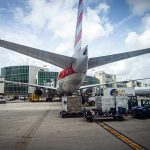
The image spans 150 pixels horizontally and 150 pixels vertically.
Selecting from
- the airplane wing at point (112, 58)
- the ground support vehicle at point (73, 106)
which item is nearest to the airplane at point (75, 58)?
the airplane wing at point (112, 58)

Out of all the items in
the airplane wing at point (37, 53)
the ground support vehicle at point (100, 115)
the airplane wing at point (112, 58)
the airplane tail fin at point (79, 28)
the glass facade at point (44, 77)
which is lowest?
the ground support vehicle at point (100, 115)

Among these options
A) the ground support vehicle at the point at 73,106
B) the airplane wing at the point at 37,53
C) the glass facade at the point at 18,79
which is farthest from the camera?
the glass facade at the point at 18,79

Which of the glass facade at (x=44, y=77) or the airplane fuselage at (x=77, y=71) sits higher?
the glass facade at (x=44, y=77)

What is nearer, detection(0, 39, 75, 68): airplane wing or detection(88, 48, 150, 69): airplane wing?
detection(0, 39, 75, 68): airplane wing

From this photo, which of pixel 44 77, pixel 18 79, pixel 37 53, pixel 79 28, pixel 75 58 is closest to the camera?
pixel 37 53

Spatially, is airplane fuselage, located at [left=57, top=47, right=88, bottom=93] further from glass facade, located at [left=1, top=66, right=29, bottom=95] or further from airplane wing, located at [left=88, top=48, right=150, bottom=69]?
glass facade, located at [left=1, top=66, right=29, bottom=95]

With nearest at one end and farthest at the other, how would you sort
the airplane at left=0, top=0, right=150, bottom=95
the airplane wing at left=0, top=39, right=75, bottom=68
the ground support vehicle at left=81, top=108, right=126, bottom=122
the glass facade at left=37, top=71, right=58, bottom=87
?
the airplane wing at left=0, top=39, right=75, bottom=68
the airplane at left=0, top=0, right=150, bottom=95
the ground support vehicle at left=81, top=108, right=126, bottom=122
the glass facade at left=37, top=71, right=58, bottom=87

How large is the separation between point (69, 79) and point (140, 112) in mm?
11794

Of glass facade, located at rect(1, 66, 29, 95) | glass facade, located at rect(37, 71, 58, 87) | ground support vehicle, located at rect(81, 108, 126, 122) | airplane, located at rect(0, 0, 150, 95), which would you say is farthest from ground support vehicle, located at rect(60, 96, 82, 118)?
glass facade, located at rect(37, 71, 58, 87)

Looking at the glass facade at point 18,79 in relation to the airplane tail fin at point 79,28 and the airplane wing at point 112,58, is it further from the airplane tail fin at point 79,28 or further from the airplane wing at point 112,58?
the airplane wing at point 112,58

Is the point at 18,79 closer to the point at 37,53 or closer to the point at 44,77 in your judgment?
the point at 44,77

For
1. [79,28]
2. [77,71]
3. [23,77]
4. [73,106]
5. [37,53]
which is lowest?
[73,106]

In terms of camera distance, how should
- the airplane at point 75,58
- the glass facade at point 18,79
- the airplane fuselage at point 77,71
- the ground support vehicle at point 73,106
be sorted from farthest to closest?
the glass facade at point 18,79 < the airplane fuselage at point 77,71 < the ground support vehicle at point 73,106 < the airplane at point 75,58

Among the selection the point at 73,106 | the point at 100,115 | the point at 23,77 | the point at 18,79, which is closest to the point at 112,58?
the point at 100,115
